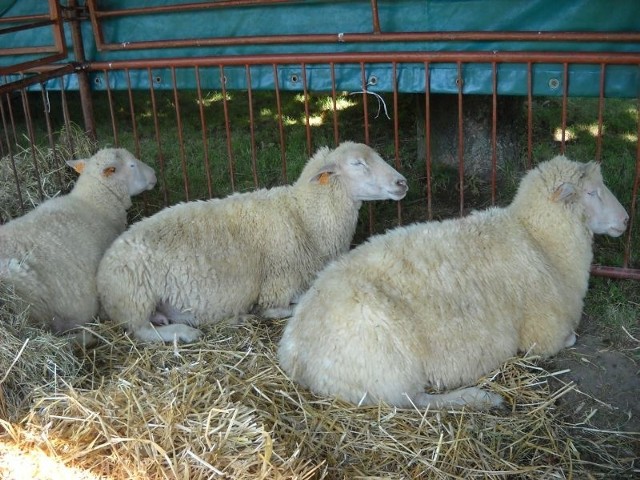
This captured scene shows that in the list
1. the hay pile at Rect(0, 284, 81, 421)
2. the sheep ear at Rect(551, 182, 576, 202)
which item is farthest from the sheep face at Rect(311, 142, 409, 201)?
the hay pile at Rect(0, 284, 81, 421)

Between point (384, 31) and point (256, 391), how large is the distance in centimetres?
290

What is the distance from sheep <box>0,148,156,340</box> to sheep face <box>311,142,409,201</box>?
1.53 m

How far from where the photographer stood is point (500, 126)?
662 centimetres

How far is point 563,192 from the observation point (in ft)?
14.0

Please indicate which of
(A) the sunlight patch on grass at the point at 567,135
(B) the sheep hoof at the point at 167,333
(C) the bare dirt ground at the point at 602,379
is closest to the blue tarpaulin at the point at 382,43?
(C) the bare dirt ground at the point at 602,379

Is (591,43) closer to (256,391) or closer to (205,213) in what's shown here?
(205,213)

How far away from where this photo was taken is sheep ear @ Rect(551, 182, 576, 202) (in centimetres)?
Result: 425

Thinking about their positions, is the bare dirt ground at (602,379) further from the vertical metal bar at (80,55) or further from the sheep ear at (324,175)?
the vertical metal bar at (80,55)

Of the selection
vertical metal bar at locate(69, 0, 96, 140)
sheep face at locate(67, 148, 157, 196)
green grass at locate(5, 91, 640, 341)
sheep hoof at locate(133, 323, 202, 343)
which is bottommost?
sheep hoof at locate(133, 323, 202, 343)

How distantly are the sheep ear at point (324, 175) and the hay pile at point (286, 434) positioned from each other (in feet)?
4.92

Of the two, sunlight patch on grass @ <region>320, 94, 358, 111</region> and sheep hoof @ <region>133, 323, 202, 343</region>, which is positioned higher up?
sunlight patch on grass @ <region>320, 94, 358, 111</region>

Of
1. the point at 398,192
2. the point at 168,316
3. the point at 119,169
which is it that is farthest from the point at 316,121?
the point at 168,316

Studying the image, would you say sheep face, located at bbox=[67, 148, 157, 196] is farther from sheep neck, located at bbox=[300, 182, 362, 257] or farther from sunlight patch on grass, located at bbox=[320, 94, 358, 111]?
sunlight patch on grass, located at bbox=[320, 94, 358, 111]

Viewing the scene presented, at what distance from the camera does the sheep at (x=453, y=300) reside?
144 inches
